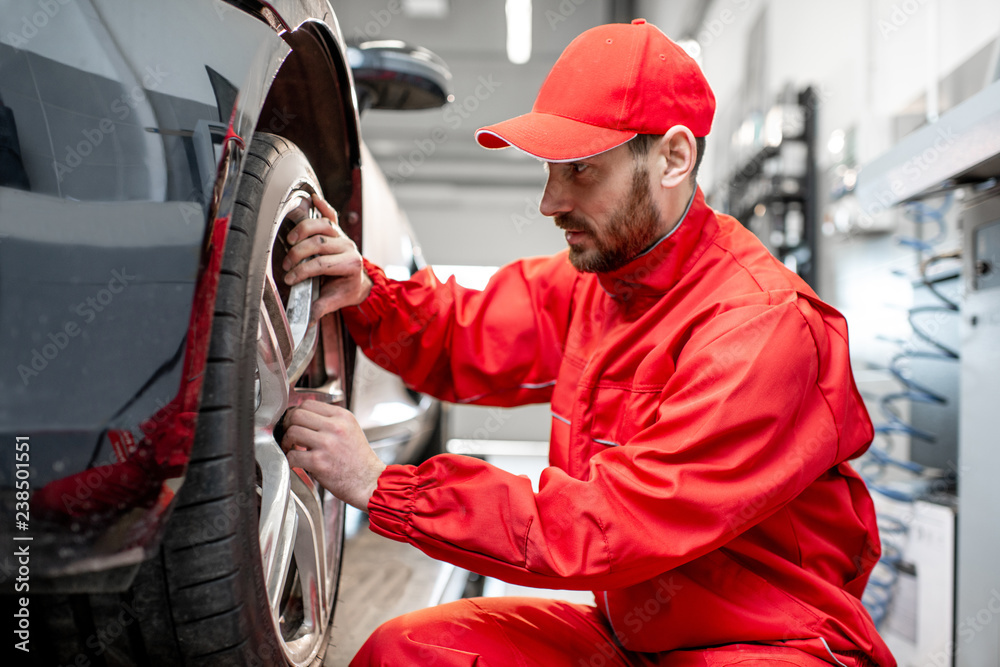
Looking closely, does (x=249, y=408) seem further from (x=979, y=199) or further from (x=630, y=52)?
(x=979, y=199)

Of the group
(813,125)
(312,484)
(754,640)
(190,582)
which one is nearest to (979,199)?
(754,640)

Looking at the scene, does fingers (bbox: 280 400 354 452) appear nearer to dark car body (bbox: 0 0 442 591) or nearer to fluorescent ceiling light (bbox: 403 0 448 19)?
dark car body (bbox: 0 0 442 591)

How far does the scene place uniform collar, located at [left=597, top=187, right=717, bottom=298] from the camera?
3.89ft

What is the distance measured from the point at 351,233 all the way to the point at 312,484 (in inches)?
17.8

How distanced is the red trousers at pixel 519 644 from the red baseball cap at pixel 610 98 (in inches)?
28.2

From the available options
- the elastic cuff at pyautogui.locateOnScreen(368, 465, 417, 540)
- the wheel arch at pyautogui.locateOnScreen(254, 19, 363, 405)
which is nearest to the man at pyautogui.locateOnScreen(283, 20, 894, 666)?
the elastic cuff at pyautogui.locateOnScreen(368, 465, 417, 540)

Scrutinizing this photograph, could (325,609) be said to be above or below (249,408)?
below

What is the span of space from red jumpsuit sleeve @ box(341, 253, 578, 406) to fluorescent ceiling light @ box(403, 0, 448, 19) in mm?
5866

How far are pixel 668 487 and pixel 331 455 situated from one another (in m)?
0.41

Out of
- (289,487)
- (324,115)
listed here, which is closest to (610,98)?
(324,115)

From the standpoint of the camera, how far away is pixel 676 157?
118 cm

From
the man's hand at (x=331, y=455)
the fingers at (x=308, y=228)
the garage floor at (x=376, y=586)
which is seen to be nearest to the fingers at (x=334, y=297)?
the fingers at (x=308, y=228)

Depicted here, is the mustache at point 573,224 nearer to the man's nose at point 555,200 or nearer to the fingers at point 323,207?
the man's nose at point 555,200

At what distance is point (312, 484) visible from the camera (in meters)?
0.99
